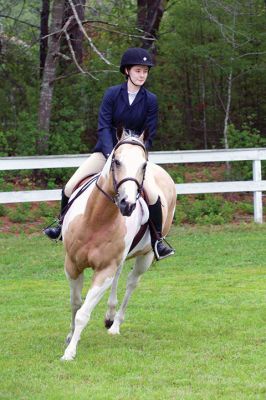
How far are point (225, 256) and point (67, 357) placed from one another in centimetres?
702

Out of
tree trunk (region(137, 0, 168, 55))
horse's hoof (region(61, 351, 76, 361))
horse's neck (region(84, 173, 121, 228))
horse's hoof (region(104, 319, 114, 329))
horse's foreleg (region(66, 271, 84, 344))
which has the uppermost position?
tree trunk (region(137, 0, 168, 55))

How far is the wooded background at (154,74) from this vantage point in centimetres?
2095

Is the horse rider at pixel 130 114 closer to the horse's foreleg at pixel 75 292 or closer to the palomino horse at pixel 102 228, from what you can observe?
the palomino horse at pixel 102 228

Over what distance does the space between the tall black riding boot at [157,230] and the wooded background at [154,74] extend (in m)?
11.5

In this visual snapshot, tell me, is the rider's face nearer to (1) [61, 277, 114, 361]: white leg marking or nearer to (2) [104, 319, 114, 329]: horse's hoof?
(1) [61, 277, 114, 361]: white leg marking

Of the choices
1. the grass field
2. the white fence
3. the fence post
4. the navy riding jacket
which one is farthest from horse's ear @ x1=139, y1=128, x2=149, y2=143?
the fence post

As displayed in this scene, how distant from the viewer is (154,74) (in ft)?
75.4

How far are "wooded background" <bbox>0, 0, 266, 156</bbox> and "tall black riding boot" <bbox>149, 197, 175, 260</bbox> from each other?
11.5m

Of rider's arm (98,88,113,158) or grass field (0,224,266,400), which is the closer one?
grass field (0,224,266,400)

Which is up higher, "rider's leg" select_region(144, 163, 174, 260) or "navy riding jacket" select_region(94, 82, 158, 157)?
"navy riding jacket" select_region(94, 82, 158, 157)

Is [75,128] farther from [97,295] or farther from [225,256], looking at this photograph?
[97,295]

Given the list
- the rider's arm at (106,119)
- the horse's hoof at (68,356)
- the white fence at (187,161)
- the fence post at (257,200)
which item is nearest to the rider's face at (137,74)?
the rider's arm at (106,119)

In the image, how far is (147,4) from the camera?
23406 mm

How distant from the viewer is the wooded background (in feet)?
68.7
